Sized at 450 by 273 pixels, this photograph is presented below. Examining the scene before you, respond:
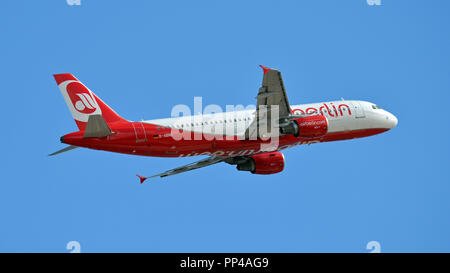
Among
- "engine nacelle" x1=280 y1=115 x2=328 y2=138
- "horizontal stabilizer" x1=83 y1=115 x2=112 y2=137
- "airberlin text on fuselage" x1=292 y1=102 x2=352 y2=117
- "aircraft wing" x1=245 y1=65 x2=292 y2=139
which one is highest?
"airberlin text on fuselage" x1=292 y1=102 x2=352 y2=117

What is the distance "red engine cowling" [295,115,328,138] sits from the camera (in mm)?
50750

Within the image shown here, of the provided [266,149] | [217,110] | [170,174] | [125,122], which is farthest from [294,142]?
[125,122]

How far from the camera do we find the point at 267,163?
55.8 metres

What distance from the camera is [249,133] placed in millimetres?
51250

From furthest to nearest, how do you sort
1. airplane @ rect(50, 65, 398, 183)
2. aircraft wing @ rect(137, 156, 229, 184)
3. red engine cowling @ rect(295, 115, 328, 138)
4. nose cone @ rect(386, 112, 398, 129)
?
nose cone @ rect(386, 112, 398, 129) → aircraft wing @ rect(137, 156, 229, 184) → red engine cowling @ rect(295, 115, 328, 138) → airplane @ rect(50, 65, 398, 183)

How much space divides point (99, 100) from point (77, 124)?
2.36 meters

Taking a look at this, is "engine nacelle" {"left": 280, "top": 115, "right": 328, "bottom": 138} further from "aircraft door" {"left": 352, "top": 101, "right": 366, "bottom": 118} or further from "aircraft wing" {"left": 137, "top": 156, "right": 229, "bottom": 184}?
"aircraft wing" {"left": 137, "top": 156, "right": 229, "bottom": 184}

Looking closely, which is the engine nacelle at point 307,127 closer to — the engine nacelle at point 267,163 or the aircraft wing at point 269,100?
the aircraft wing at point 269,100

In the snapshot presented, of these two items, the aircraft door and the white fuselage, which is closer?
the white fuselage

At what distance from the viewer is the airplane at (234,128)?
153 ft

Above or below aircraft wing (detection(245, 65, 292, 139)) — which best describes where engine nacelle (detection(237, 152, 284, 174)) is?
below

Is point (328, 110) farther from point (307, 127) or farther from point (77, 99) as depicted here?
point (77, 99)

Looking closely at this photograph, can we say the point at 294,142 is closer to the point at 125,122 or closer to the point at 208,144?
Result: the point at 208,144

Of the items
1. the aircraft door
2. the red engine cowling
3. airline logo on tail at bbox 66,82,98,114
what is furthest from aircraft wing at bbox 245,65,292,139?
airline logo on tail at bbox 66,82,98,114
